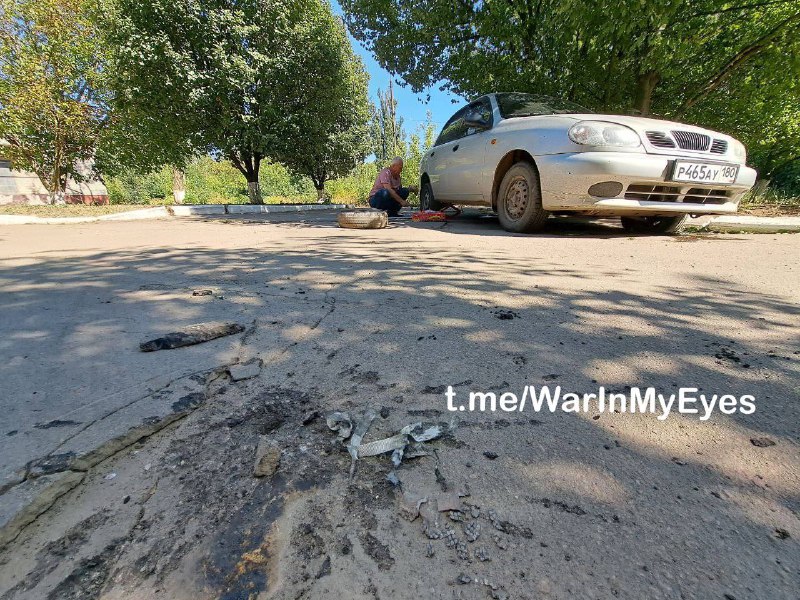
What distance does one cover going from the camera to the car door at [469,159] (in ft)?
15.8

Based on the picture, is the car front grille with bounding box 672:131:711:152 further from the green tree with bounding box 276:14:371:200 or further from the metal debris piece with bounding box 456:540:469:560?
the green tree with bounding box 276:14:371:200

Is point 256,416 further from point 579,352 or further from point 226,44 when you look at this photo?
point 226,44

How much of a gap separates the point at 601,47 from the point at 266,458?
7.85 m

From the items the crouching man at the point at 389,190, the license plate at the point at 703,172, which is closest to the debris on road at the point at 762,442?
the license plate at the point at 703,172

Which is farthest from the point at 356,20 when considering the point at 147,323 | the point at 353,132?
the point at 147,323

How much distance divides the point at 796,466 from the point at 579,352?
624 mm

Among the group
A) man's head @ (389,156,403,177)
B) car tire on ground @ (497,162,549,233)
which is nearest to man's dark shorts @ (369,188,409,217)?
man's head @ (389,156,403,177)

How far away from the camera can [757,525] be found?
730 millimetres

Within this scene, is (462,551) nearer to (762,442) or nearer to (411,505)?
(411,505)

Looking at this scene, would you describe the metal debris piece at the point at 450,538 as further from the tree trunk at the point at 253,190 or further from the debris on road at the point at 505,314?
the tree trunk at the point at 253,190

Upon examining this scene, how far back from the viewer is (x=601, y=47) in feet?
20.2

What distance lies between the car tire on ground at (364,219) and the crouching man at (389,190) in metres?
1.98

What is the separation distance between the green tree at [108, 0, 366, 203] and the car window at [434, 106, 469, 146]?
22.5 ft

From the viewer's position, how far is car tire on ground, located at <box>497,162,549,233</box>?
4.05m
